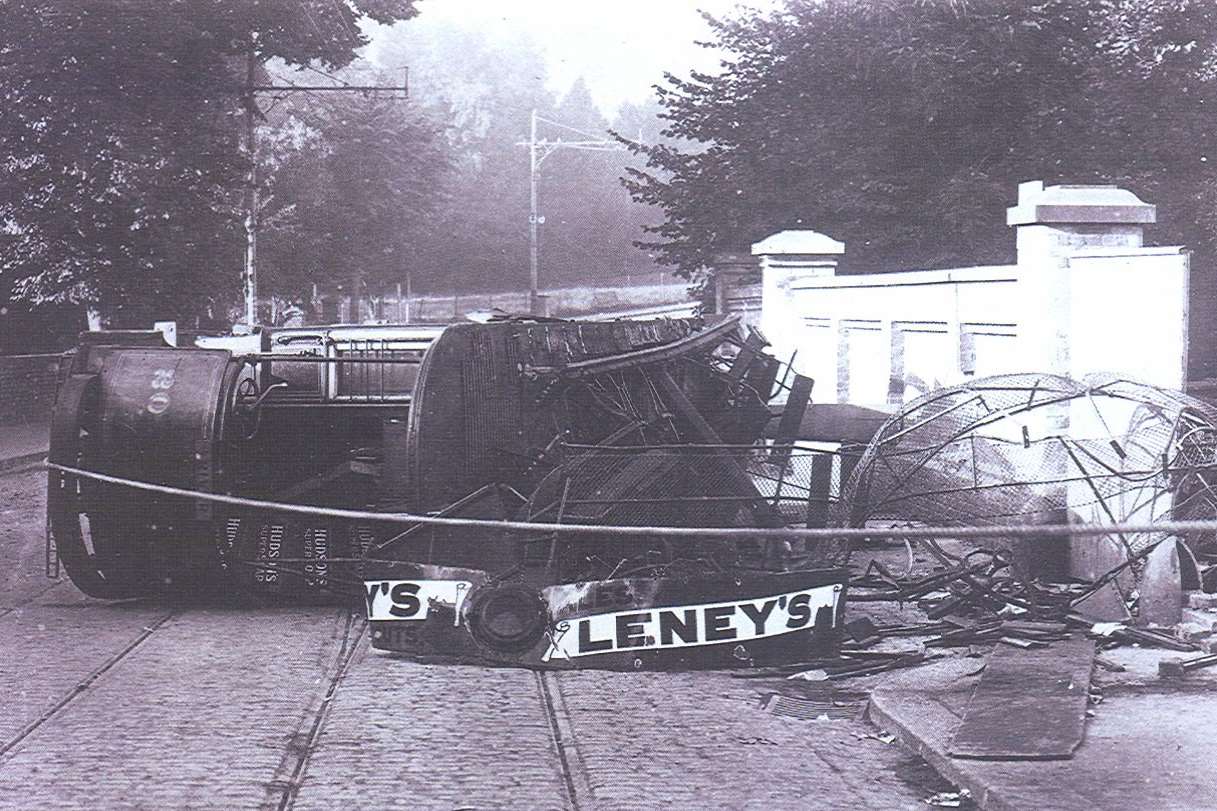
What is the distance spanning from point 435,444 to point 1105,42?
19.3 m

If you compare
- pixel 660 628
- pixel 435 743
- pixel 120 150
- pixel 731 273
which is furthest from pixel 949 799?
pixel 120 150

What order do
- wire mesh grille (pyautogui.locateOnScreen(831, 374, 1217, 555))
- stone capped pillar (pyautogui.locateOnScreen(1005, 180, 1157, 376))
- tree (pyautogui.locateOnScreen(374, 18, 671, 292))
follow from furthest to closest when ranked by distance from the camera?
tree (pyautogui.locateOnScreen(374, 18, 671, 292)) < stone capped pillar (pyautogui.locateOnScreen(1005, 180, 1157, 376)) < wire mesh grille (pyautogui.locateOnScreen(831, 374, 1217, 555))

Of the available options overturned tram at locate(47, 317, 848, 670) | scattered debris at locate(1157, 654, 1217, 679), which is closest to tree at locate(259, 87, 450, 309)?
overturned tram at locate(47, 317, 848, 670)

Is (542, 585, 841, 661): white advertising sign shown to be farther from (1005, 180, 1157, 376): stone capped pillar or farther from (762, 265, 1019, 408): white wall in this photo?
(762, 265, 1019, 408): white wall

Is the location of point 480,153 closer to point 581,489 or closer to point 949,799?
point 581,489

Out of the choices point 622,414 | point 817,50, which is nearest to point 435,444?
point 622,414

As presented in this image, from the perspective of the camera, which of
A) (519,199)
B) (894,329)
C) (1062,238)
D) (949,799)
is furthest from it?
(519,199)

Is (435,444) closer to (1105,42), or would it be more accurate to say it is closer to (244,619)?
(244,619)

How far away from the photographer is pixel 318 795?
583 centimetres

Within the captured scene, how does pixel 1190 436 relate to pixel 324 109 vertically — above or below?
below

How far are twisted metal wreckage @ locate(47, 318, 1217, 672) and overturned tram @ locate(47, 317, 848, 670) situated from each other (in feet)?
0.05

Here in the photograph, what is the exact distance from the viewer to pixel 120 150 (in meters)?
26.3

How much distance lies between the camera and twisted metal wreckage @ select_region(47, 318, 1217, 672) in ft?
27.7

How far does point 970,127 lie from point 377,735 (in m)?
19.8
